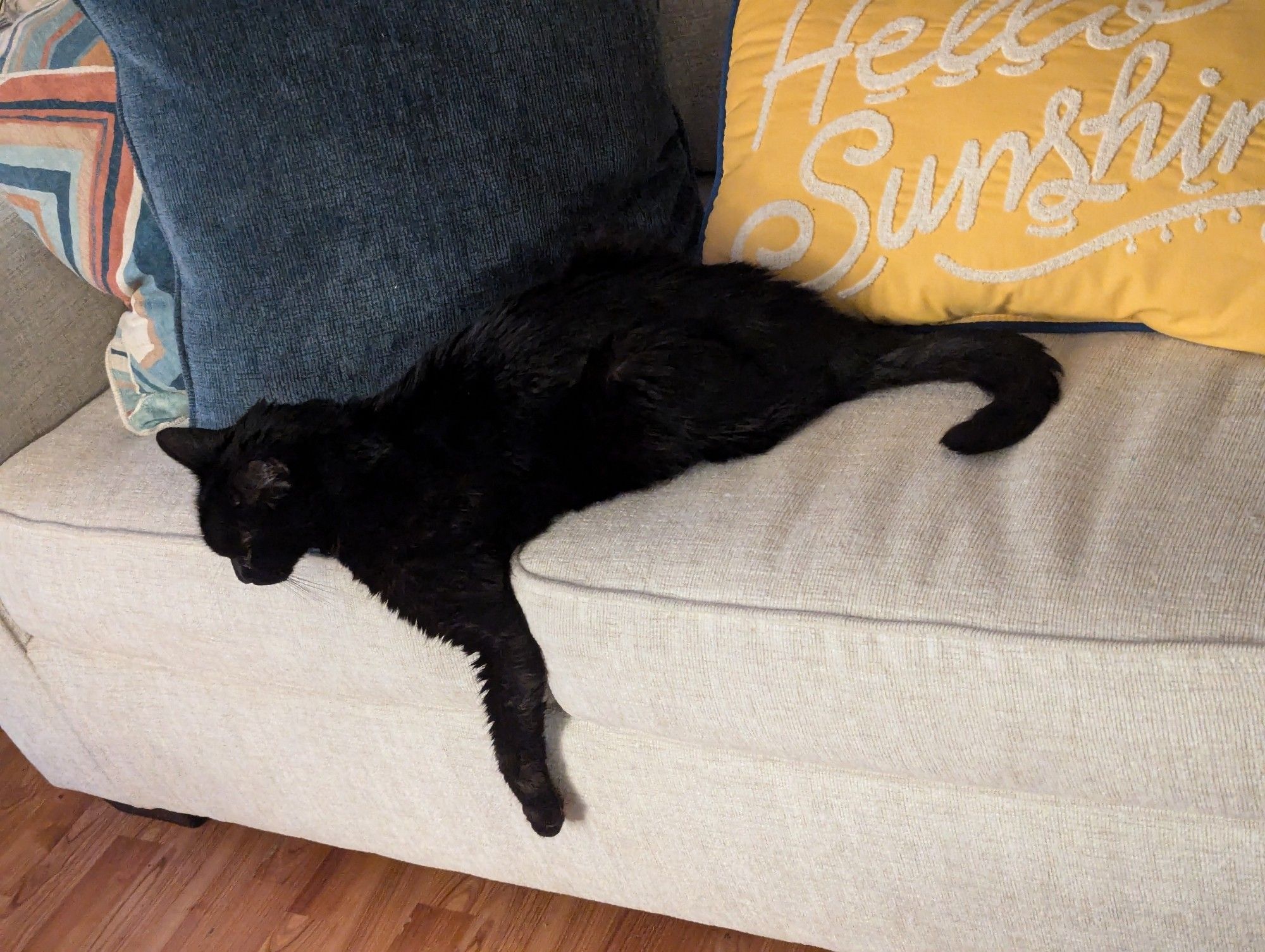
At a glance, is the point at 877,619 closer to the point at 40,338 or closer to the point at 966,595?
the point at 966,595

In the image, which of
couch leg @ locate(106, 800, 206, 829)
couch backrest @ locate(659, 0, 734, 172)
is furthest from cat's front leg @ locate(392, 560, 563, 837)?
couch backrest @ locate(659, 0, 734, 172)

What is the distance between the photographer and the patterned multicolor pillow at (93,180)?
1401 mm

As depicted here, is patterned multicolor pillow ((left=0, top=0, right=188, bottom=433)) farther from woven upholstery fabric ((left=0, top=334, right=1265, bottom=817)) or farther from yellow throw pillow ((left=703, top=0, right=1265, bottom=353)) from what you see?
yellow throw pillow ((left=703, top=0, right=1265, bottom=353))

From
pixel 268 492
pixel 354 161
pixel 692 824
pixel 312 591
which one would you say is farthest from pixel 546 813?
pixel 354 161

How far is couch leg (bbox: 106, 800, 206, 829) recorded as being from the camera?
1605 millimetres

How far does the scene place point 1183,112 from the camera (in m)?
1.03

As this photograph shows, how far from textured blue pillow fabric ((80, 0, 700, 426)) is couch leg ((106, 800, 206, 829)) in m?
0.70

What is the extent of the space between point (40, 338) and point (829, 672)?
1222 millimetres

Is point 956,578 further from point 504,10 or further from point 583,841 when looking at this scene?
point 504,10

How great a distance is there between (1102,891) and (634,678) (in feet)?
1.50

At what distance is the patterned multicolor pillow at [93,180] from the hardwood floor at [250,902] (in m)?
0.65

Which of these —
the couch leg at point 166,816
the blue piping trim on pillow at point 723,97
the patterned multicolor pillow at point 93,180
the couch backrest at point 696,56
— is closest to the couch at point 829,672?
the patterned multicolor pillow at point 93,180

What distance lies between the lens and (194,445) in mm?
1190

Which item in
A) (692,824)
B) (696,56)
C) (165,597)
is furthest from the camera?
(696,56)
